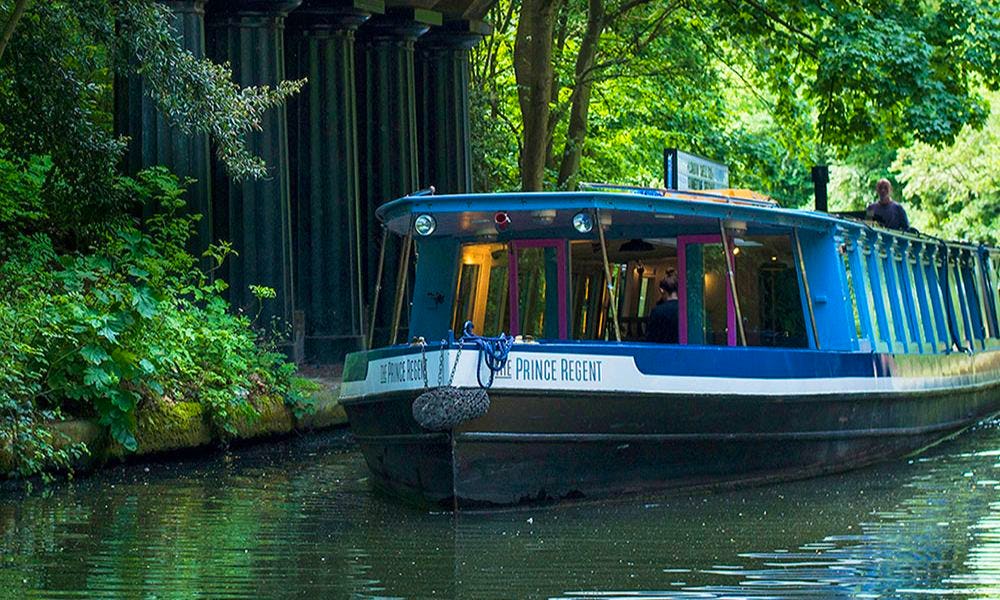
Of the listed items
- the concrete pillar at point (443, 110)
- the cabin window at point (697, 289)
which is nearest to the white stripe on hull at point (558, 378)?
the cabin window at point (697, 289)

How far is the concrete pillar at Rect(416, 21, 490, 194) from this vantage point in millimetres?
30453

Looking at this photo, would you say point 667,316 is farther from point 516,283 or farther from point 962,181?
point 962,181

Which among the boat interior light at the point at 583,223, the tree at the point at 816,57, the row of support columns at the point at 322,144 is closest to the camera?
the boat interior light at the point at 583,223

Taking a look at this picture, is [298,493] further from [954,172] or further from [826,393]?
[954,172]

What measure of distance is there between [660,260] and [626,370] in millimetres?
2535

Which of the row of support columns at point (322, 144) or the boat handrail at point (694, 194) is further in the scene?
the row of support columns at point (322, 144)

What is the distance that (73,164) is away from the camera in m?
21.1

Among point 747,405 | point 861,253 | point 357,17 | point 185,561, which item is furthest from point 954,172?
point 185,561

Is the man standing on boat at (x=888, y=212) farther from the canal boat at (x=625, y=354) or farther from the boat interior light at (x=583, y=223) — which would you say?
the boat interior light at (x=583, y=223)

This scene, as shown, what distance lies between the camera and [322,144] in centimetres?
2595

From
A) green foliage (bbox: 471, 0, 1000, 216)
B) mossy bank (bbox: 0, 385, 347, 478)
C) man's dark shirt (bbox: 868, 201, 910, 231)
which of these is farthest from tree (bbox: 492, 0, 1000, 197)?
mossy bank (bbox: 0, 385, 347, 478)

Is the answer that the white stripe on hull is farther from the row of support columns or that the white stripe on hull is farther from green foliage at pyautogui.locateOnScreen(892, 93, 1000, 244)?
green foliage at pyautogui.locateOnScreen(892, 93, 1000, 244)

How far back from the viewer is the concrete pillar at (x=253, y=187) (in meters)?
23.6

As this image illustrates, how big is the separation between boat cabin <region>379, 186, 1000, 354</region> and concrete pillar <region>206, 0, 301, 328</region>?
18.4 ft
